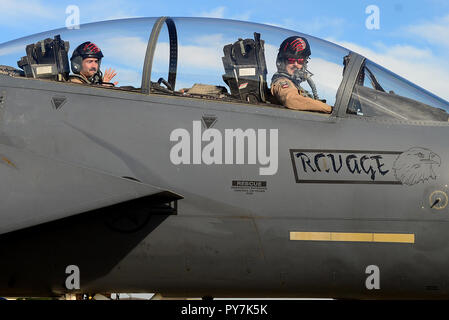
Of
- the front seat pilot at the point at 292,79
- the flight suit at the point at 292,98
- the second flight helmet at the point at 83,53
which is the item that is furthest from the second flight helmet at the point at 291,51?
the second flight helmet at the point at 83,53

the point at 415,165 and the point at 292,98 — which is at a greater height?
the point at 292,98

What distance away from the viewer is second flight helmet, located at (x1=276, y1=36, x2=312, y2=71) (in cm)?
555

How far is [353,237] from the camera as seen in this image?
15.8ft

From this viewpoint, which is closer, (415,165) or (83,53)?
(415,165)

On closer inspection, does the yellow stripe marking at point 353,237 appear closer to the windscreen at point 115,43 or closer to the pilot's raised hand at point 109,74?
the windscreen at point 115,43

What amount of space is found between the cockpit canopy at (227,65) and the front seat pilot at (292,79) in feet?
0.21

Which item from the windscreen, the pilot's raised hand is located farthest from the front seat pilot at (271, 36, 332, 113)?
the pilot's raised hand

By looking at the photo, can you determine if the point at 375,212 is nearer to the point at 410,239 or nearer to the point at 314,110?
the point at 410,239

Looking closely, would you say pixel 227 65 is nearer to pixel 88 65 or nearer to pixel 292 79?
pixel 292 79

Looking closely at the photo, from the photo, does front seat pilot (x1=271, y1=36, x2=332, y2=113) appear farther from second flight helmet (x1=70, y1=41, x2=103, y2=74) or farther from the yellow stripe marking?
second flight helmet (x1=70, y1=41, x2=103, y2=74)

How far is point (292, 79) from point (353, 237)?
1.69 metres

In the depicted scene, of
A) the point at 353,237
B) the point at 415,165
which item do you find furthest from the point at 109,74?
the point at 415,165

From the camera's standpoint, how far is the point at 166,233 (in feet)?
16.1
